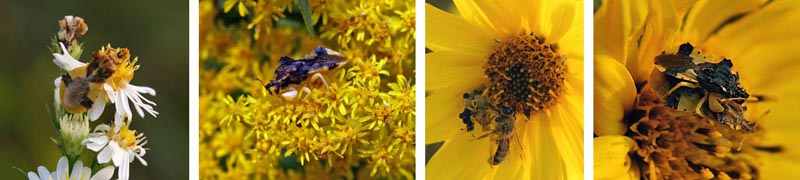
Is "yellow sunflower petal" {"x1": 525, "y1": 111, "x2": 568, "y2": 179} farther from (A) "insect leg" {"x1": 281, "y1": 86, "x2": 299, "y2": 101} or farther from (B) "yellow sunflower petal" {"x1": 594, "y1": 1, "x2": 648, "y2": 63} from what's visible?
(A) "insect leg" {"x1": 281, "y1": 86, "x2": 299, "y2": 101}

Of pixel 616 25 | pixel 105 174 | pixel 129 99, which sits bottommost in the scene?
pixel 105 174

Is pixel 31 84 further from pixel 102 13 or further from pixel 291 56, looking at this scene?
pixel 291 56

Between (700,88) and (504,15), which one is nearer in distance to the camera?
(700,88)

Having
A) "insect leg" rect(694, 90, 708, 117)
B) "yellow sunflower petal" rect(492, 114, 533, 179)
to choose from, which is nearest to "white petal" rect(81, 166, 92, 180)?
"yellow sunflower petal" rect(492, 114, 533, 179)

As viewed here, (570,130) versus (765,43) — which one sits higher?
(765,43)

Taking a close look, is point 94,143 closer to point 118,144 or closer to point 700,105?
point 118,144

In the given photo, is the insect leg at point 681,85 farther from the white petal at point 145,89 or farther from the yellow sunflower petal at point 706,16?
the white petal at point 145,89

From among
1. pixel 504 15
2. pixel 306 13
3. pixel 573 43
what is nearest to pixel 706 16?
pixel 573 43
